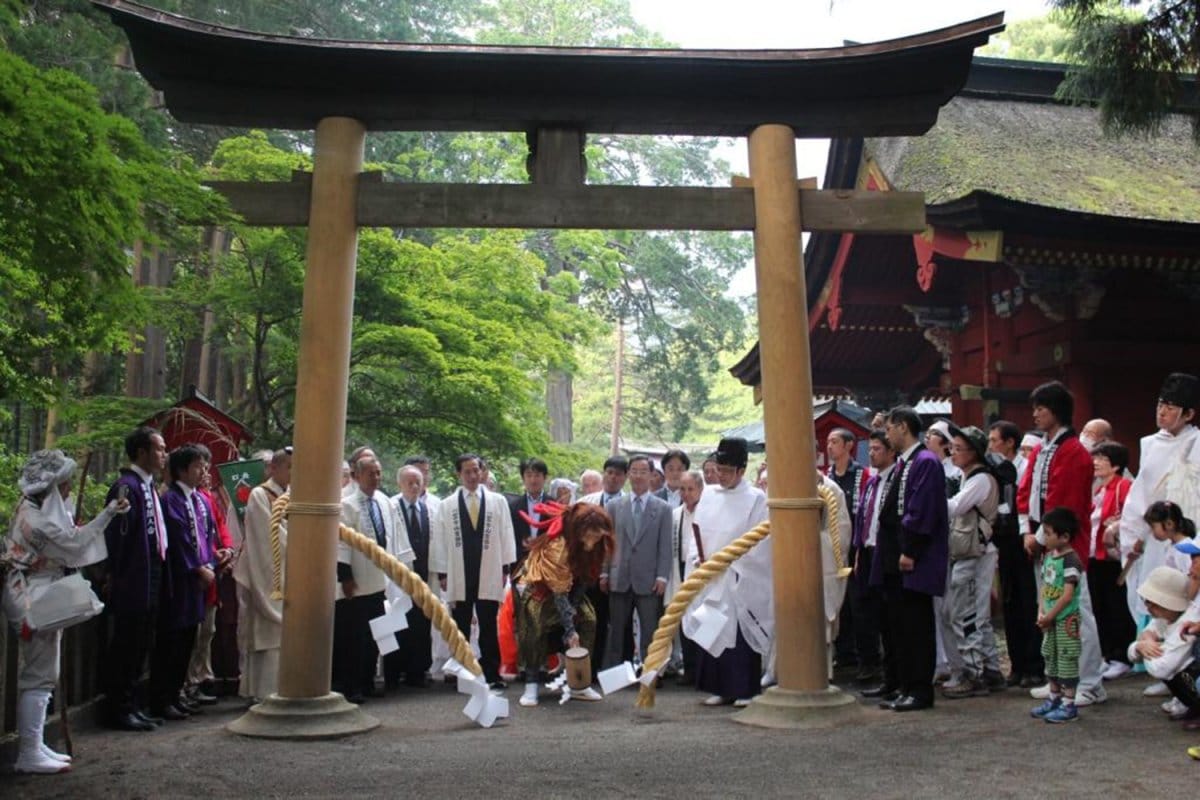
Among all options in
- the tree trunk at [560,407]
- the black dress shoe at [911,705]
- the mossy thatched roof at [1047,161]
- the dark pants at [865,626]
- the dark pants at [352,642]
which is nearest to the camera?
the black dress shoe at [911,705]

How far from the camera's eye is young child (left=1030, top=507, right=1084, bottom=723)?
6113mm

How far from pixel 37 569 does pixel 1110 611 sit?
23.1ft

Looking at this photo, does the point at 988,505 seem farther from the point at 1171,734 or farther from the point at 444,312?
the point at 444,312

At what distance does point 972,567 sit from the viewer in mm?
7215

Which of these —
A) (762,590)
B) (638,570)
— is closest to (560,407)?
(638,570)

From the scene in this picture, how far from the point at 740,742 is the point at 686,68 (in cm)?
403

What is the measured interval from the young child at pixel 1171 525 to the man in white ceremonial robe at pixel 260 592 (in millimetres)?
5791

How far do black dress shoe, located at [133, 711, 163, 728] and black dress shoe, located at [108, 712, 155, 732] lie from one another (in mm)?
55

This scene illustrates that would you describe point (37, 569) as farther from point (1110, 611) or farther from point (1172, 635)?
point (1110, 611)

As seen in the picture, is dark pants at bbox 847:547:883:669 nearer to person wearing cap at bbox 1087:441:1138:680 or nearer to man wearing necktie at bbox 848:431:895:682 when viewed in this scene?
man wearing necktie at bbox 848:431:895:682

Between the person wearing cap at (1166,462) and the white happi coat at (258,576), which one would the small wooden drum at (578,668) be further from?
the person wearing cap at (1166,462)

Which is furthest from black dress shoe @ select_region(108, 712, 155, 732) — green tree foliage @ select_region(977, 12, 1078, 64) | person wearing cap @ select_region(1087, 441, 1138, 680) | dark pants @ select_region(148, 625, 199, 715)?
green tree foliage @ select_region(977, 12, 1078, 64)

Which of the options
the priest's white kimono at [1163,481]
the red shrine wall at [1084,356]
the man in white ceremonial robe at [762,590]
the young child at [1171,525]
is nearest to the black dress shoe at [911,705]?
the man in white ceremonial robe at [762,590]

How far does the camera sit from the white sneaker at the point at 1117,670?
25.1ft
